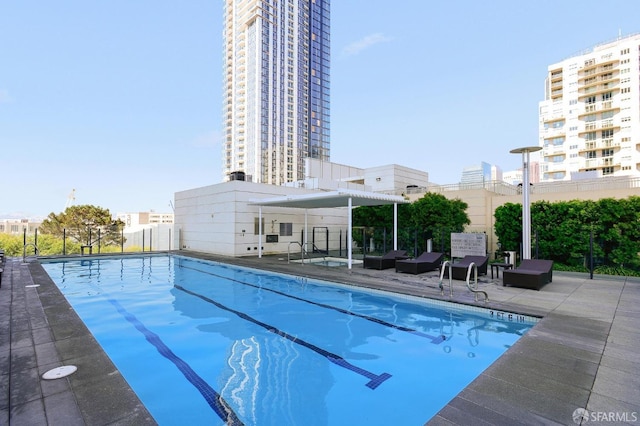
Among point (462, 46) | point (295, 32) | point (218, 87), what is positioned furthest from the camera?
point (218, 87)

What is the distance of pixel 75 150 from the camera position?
32.4 meters

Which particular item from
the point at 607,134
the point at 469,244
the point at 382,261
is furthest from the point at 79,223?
the point at 607,134

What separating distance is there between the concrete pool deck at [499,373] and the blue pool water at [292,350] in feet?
1.79

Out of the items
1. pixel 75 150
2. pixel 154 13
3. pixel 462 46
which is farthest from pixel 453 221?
pixel 75 150

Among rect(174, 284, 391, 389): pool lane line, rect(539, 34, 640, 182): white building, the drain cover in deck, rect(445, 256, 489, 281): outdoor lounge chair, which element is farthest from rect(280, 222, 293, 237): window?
rect(539, 34, 640, 182): white building

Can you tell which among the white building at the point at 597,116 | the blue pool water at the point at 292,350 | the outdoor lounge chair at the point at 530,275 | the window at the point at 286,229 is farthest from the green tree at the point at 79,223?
the white building at the point at 597,116

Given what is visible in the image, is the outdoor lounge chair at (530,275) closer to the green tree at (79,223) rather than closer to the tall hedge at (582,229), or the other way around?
the tall hedge at (582,229)

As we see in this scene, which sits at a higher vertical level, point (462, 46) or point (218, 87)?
point (218, 87)

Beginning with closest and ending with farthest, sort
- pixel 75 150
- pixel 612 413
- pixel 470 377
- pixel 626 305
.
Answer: pixel 612 413, pixel 470 377, pixel 626 305, pixel 75 150

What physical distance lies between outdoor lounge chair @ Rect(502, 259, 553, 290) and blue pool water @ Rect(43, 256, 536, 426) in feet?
8.59

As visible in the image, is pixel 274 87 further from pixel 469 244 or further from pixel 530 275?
pixel 530 275

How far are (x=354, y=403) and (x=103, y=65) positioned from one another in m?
26.5

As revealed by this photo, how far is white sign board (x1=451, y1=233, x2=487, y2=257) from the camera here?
422 inches

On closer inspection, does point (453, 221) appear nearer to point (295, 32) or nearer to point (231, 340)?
point (231, 340)
